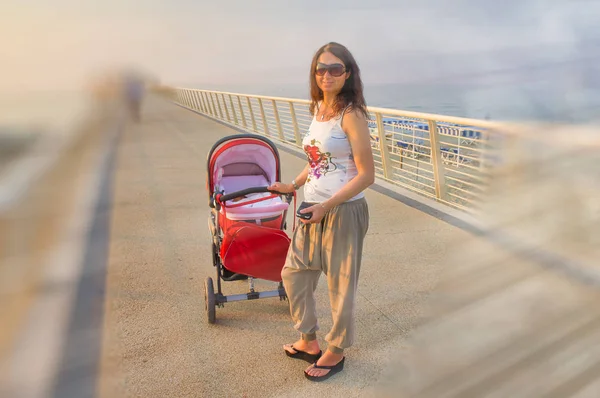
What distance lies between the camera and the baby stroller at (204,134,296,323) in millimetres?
2787

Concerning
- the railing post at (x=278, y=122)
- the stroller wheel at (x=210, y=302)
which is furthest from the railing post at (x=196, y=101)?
the stroller wheel at (x=210, y=302)

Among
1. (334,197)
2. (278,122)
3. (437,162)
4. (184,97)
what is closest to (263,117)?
(278,122)

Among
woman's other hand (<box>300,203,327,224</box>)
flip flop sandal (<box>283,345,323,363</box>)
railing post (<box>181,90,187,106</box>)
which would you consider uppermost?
railing post (<box>181,90,187,106</box>)

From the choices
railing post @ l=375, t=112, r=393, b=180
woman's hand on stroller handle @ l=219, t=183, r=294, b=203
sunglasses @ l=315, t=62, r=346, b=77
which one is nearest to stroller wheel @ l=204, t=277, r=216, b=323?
woman's hand on stroller handle @ l=219, t=183, r=294, b=203

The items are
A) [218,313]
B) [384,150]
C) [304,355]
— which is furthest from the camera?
[384,150]

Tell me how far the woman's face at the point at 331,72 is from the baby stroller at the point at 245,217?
751 millimetres

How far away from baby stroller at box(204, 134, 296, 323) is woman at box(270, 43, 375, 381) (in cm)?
32

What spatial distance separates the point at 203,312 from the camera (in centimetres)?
326

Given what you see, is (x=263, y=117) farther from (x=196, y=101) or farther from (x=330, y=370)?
(x=196, y=101)

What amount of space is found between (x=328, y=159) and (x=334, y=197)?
0.17m

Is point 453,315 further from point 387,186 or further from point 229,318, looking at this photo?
point 387,186

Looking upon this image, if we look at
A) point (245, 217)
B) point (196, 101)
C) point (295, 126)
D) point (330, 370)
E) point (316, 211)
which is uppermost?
point (196, 101)

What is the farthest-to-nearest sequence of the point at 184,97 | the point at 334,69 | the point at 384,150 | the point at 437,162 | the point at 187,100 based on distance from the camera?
the point at 184,97
the point at 187,100
the point at 384,150
the point at 437,162
the point at 334,69

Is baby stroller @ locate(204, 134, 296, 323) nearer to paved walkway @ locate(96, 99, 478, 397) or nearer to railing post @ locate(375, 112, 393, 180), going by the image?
paved walkway @ locate(96, 99, 478, 397)
